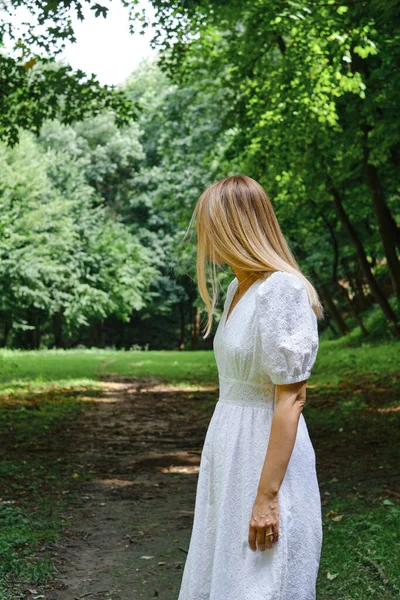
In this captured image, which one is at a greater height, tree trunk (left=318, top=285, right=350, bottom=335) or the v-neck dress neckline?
tree trunk (left=318, top=285, right=350, bottom=335)

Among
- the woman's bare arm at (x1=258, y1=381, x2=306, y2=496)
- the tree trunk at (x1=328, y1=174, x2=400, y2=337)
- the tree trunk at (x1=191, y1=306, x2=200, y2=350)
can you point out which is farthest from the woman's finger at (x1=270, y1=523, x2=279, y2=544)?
the tree trunk at (x1=191, y1=306, x2=200, y2=350)

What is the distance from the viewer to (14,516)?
6504 millimetres

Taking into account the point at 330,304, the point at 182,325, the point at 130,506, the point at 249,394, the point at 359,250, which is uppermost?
the point at 359,250

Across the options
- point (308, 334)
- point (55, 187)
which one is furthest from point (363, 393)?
point (55, 187)

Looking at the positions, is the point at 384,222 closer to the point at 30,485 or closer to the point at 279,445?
the point at 30,485

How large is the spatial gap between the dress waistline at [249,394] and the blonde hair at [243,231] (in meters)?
0.35

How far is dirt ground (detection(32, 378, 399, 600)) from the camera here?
17.6 feet

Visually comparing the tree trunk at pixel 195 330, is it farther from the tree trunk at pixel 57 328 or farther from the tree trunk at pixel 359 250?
the tree trunk at pixel 359 250

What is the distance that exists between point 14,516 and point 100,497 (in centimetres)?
122

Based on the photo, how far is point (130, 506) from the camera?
7.31 meters

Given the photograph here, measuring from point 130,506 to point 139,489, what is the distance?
62cm

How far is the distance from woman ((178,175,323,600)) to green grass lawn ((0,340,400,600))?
8.05 ft

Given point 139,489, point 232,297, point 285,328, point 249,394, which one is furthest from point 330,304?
point 285,328

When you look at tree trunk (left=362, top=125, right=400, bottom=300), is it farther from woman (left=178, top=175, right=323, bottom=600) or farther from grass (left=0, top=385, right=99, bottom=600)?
woman (left=178, top=175, right=323, bottom=600)
